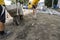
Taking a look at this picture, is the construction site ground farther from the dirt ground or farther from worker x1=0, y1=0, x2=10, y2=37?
worker x1=0, y1=0, x2=10, y2=37

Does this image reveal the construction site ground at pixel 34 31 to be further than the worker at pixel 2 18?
No

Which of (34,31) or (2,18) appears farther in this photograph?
(34,31)

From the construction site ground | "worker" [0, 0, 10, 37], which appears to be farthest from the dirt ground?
"worker" [0, 0, 10, 37]

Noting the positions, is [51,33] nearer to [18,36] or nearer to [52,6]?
[18,36]

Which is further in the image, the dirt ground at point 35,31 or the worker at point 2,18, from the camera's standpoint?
the worker at point 2,18

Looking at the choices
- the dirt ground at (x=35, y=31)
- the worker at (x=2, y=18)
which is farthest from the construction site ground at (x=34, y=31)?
the worker at (x=2, y=18)

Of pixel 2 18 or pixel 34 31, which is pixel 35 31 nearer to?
pixel 34 31

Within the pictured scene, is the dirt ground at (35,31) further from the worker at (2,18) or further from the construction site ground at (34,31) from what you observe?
the worker at (2,18)

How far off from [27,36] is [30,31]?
295 mm

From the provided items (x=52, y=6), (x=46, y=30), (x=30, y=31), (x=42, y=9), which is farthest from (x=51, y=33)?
(x=52, y=6)

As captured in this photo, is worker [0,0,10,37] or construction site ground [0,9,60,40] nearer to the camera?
construction site ground [0,9,60,40]

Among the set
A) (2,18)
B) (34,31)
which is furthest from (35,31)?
(2,18)

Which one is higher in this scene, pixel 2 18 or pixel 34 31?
pixel 2 18

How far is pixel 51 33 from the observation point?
2.81m
